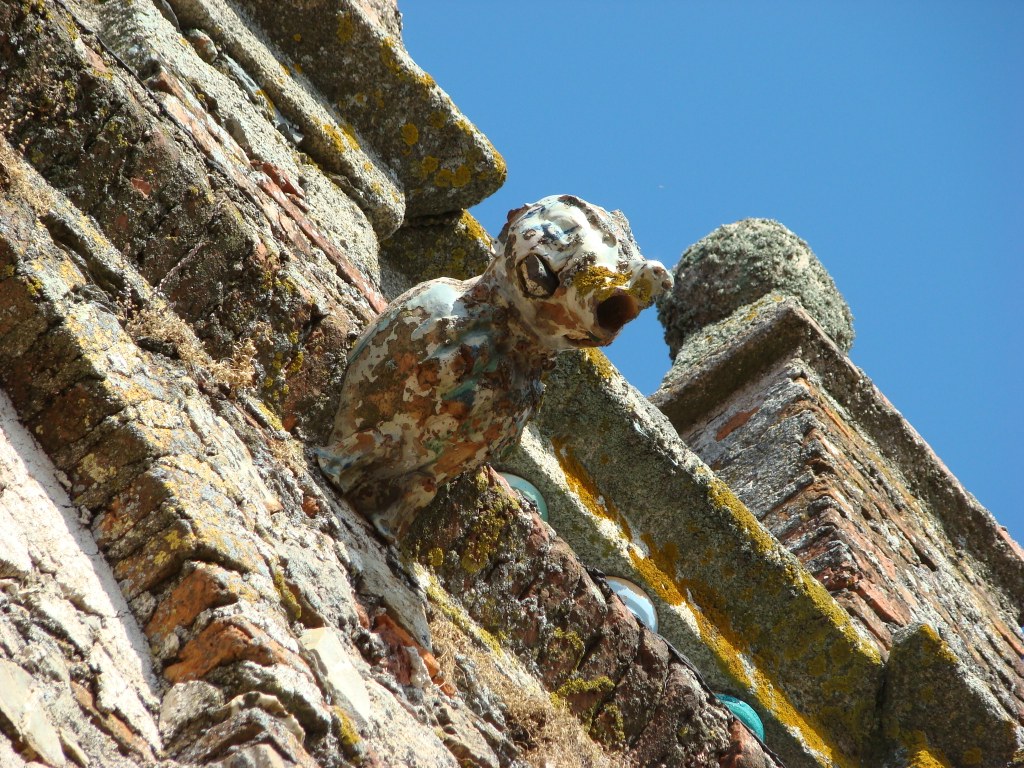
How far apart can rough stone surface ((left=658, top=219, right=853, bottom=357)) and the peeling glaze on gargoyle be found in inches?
232

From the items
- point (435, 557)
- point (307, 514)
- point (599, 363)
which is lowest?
point (307, 514)

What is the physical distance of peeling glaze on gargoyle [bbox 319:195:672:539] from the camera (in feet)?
9.43

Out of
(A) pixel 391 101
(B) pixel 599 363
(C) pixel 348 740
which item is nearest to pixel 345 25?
(A) pixel 391 101

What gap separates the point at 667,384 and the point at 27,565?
5.54 meters

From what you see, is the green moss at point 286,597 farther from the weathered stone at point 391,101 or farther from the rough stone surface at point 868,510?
the rough stone surface at point 868,510

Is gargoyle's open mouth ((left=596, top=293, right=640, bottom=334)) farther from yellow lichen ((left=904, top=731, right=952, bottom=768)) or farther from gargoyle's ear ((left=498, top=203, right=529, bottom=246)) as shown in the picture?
yellow lichen ((left=904, top=731, right=952, bottom=768))

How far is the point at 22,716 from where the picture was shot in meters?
1.69

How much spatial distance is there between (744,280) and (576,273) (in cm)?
609

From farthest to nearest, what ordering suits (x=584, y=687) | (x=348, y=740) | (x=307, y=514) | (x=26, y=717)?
(x=584, y=687)
(x=307, y=514)
(x=348, y=740)
(x=26, y=717)

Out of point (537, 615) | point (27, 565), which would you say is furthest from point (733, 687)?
point (27, 565)

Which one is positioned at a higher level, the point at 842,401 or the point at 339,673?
the point at 842,401

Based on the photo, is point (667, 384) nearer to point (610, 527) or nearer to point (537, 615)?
point (610, 527)

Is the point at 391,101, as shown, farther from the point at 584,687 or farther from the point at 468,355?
the point at 584,687

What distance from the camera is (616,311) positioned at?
2859 mm
